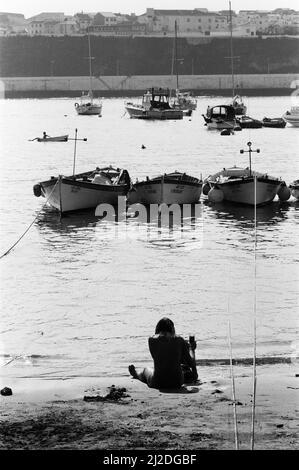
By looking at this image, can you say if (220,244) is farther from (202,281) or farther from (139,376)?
(139,376)

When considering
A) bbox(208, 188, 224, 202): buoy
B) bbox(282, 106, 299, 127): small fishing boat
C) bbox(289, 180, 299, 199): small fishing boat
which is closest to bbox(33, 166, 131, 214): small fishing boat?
bbox(208, 188, 224, 202): buoy

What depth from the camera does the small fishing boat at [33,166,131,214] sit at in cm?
3206

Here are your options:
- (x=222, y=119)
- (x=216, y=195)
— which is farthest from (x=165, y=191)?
(x=222, y=119)

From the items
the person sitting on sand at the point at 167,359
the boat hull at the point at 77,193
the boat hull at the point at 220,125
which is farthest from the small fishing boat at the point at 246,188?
the boat hull at the point at 220,125

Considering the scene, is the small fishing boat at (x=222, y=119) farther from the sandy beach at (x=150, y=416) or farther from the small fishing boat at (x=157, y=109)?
the sandy beach at (x=150, y=416)

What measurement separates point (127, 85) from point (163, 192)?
146751mm

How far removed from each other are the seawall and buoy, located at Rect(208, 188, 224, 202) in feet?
462

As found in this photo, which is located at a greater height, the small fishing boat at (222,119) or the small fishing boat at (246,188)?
the small fishing boat at (246,188)

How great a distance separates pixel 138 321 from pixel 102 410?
24.9 feet

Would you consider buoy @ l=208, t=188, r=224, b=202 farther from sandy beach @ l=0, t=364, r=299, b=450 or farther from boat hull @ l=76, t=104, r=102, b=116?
boat hull @ l=76, t=104, r=102, b=116

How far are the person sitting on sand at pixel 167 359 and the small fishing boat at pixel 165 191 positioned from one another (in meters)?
22.5

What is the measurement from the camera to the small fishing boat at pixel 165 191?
3312 cm

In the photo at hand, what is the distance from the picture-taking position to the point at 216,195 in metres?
34.3

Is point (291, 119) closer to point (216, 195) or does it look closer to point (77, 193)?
point (216, 195)
